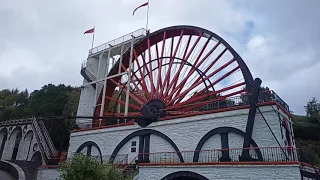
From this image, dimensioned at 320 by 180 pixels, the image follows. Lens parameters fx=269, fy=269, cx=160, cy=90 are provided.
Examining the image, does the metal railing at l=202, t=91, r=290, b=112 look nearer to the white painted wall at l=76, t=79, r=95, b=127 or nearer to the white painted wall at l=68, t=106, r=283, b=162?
the white painted wall at l=68, t=106, r=283, b=162

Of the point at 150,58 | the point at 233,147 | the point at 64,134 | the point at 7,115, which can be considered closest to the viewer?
the point at 233,147

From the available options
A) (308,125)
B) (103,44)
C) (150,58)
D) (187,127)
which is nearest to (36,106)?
(103,44)

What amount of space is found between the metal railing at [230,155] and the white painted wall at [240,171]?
97 centimetres

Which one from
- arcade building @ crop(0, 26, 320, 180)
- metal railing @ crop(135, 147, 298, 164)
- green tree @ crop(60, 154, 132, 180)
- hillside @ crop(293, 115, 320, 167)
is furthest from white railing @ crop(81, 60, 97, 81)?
hillside @ crop(293, 115, 320, 167)

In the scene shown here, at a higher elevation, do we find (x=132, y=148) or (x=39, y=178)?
(x=132, y=148)

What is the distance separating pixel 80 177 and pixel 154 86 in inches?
464

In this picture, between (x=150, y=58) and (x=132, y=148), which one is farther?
(x=150, y=58)

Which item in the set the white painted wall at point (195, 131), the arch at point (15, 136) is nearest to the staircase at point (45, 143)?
the arch at point (15, 136)

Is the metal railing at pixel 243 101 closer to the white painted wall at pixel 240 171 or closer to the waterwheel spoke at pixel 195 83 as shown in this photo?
the waterwheel spoke at pixel 195 83

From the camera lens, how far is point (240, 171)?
11.9 m

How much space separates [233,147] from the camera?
46.9 feet

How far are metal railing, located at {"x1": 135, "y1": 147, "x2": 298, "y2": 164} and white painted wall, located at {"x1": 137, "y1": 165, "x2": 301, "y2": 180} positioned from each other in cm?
97

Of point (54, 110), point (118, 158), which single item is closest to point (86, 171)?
point (118, 158)

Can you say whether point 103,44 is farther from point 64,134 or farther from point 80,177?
point 80,177
